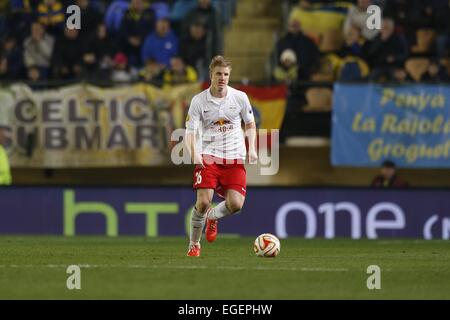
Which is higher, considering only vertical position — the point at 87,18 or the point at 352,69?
the point at 87,18

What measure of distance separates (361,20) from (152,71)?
3723 millimetres

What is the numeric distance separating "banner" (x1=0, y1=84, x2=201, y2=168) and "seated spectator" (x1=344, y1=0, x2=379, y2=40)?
3116mm

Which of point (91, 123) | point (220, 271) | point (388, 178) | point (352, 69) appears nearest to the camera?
point (220, 271)

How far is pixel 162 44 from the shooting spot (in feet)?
72.9

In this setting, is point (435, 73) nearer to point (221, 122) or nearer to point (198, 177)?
point (221, 122)

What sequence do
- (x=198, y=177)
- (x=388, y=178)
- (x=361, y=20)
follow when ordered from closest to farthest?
(x=198, y=177) → (x=388, y=178) → (x=361, y=20)

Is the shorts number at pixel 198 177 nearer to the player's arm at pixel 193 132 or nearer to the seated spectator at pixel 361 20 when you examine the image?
the player's arm at pixel 193 132

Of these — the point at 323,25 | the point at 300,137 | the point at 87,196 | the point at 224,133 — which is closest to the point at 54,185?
the point at 87,196

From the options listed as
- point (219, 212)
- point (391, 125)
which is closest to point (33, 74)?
point (391, 125)

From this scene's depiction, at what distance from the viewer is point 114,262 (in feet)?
42.0

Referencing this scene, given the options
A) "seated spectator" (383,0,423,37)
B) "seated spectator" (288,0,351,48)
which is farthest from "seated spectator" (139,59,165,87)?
"seated spectator" (383,0,423,37)

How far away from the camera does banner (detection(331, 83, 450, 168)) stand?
798 inches

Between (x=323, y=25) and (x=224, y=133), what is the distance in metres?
9.49
